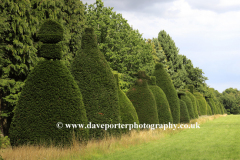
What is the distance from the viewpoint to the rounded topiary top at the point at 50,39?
8712mm

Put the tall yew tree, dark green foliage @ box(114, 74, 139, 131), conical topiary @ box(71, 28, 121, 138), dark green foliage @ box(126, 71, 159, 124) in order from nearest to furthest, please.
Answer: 1. conical topiary @ box(71, 28, 121, 138)
2. dark green foliage @ box(114, 74, 139, 131)
3. dark green foliage @ box(126, 71, 159, 124)
4. the tall yew tree

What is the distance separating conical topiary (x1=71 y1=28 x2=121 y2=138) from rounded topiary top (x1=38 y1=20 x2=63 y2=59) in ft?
5.11

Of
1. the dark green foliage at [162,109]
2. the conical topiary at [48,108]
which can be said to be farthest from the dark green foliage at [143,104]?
the conical topiary at [48,108]

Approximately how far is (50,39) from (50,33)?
0.26m

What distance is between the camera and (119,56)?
3184 cm

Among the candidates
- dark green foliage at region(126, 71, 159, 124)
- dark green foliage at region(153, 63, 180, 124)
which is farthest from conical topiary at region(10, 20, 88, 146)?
dark green foliage at region(153, 63, 180, 124)

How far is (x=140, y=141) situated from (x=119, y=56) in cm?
2146

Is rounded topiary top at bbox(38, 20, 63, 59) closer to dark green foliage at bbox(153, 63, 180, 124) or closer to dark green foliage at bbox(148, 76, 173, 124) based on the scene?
dark green foliage at bbox(148, 76, 173, 124)

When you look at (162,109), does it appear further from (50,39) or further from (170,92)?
(50,39)

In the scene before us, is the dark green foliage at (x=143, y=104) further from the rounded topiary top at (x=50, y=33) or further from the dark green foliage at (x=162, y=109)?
the rounded topiary top at (x=50, y=33)

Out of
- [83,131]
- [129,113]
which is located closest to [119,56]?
[129,113]

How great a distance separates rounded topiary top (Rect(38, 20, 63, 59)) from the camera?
8712 mm

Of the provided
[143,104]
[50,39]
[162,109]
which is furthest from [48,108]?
[162,109]

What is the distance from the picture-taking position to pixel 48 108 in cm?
812
